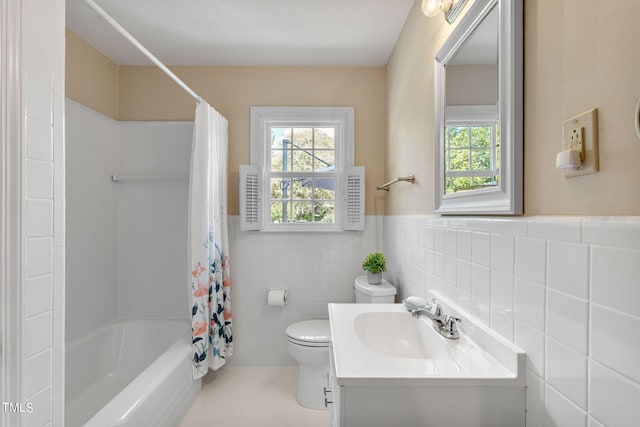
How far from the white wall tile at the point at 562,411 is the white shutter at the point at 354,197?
1.85 meters

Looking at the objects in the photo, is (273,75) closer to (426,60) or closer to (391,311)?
(426,60)

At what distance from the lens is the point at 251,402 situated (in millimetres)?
2152

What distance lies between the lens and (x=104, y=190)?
2.45 m

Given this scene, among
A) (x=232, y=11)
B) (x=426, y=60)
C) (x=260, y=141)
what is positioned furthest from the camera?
(x=260, y=141)

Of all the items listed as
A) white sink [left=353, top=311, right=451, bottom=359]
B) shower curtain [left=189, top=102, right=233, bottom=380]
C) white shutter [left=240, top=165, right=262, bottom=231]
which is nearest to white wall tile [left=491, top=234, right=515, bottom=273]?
white sink [left=353, top=311, right=451, bottom=359]

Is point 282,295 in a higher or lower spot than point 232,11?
lower

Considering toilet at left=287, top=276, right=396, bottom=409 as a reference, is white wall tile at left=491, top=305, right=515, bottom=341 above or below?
above

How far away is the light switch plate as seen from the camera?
2.13ft

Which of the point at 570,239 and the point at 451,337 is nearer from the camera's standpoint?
the point at 570,239

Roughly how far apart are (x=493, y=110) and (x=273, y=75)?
201cm

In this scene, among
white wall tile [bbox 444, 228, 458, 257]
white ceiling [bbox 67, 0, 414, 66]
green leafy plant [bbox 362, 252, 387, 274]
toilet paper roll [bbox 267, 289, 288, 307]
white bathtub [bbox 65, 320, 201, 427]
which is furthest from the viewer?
toilet paper roll [bbox 267, 289, 288, 307]

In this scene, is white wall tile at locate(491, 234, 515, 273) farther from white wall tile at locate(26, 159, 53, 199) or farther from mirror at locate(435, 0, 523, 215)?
white wall tile at locate(26, 159, 53, 199)

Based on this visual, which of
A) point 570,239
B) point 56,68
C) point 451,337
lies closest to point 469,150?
point 570,239

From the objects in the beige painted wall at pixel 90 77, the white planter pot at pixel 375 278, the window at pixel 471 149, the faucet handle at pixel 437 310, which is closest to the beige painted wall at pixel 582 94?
the window at pixel 471 149
